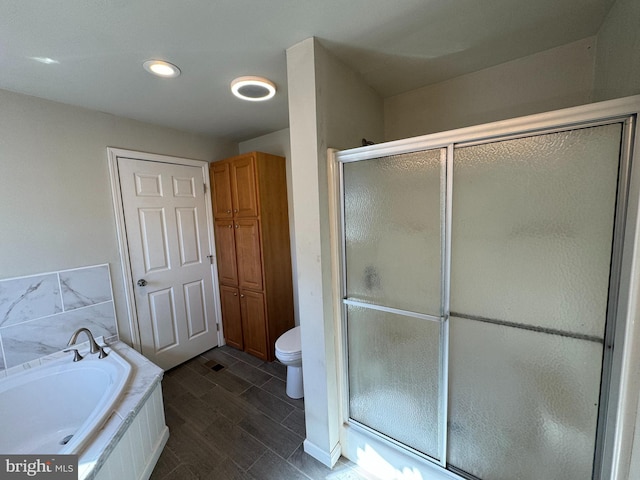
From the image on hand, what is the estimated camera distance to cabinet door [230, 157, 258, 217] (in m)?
2.37

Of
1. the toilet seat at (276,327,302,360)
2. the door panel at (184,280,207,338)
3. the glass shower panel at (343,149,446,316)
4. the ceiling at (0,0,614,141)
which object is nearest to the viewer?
the ceiling at (0,0,614,141)

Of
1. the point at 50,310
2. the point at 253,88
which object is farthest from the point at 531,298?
the point at 50,310

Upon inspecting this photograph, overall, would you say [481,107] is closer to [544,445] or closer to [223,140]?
[544,445]

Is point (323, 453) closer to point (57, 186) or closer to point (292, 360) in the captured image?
point (292, 360)

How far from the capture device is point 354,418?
1536 mm

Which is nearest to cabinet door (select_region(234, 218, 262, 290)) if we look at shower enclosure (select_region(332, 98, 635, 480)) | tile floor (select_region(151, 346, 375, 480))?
tile floor (select_region(151, 346, 375, 480))

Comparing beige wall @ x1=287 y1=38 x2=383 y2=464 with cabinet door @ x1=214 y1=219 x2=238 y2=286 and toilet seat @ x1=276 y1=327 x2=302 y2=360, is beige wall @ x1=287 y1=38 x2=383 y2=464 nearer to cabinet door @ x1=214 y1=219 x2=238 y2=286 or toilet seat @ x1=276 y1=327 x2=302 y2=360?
toilet seat @ x1=276 y1=327 x2=302 y2=360

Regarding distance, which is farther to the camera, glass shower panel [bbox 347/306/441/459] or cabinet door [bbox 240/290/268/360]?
cabinet door [bbox 240/290/268/360]

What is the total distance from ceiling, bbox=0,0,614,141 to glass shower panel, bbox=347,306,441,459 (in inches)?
55.1

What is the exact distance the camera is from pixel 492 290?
1075mm

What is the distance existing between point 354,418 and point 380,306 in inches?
29.8

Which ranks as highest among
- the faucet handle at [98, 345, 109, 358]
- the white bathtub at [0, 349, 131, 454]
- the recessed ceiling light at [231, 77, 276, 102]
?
the recessed ceiling light at [231, 77, 276, 102]

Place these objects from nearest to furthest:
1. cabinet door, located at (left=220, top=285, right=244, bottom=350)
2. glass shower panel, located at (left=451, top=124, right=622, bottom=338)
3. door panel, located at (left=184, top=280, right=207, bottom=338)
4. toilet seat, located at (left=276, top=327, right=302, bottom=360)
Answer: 1. glass shower panel, located at (left=451, top=124, right=622, bottom=338)
2. toilet seat, located at (left=276, top=327, right=302, bottom=360)
3. door panel, located at (left=184, top=280, right=207, bottom=338)
4. cabinet door, located at (left=220, top=285, right=244, bottom=350)

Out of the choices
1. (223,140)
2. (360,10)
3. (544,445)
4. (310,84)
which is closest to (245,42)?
(310,84)
